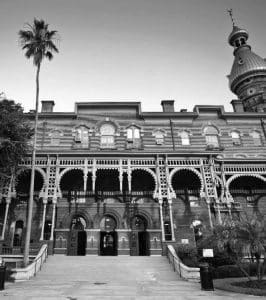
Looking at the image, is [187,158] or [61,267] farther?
[187,158]

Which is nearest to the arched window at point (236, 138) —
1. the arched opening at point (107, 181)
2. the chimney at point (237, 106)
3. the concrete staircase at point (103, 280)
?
the chimney at point (237, 106)

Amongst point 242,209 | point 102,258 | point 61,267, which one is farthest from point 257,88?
point 61,267

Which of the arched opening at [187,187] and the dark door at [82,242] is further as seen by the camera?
the arched opening at [187,187]

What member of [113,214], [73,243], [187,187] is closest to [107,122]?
[113,214]

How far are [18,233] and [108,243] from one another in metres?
8.14

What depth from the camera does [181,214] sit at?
81.9ft

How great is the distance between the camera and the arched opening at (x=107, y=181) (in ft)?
82.9

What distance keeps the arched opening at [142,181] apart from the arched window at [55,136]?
30.8 feet

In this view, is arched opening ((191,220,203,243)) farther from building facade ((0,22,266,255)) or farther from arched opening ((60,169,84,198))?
arched opening ((60,169,84,198))

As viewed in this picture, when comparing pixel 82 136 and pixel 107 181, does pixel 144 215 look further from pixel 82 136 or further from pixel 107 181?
pixel 82 136

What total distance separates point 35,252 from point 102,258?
4953 millimetres

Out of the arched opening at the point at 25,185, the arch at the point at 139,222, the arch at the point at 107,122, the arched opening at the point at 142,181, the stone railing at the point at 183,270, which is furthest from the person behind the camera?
the arch at the point at 107,122

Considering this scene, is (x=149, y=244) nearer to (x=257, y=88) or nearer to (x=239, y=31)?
(x=257, y=88)

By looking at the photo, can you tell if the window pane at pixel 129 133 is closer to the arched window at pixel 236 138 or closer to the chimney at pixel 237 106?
the arched window at pixel 236 138
